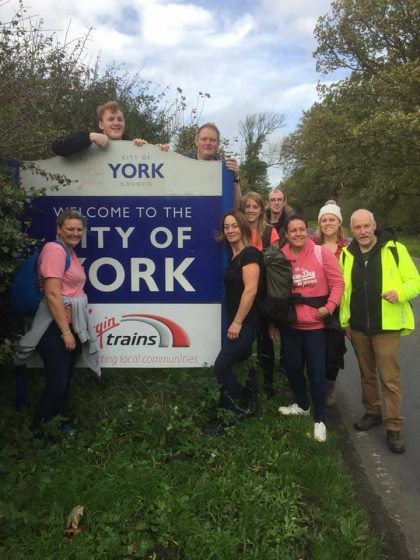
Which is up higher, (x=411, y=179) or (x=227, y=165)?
(x=411, y=179)

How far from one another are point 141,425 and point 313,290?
1657mm

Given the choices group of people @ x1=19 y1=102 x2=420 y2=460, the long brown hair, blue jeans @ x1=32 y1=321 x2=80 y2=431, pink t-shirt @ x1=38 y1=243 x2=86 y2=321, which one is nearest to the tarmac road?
group of people @ x1=19 y1=102 x2=420 y2=460

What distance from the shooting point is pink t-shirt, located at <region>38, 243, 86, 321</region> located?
3369mm

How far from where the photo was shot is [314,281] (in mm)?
4023

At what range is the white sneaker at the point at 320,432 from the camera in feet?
12.7

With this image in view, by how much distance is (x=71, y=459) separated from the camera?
10.9 ft

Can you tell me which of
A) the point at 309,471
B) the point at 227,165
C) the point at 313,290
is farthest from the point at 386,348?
the point at 227,165

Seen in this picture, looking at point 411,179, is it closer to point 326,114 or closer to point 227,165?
point 326,114

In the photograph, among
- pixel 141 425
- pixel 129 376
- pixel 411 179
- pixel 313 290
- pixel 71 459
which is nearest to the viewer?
pixel 71 459

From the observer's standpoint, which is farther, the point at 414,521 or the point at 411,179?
the point at 411,179

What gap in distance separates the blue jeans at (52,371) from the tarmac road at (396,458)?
2.23 metres

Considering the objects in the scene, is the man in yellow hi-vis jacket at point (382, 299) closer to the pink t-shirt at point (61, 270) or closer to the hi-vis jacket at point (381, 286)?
the hi-vis jacket at point (381, 286)

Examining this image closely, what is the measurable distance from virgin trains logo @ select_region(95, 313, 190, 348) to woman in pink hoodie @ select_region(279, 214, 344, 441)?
2.92ft

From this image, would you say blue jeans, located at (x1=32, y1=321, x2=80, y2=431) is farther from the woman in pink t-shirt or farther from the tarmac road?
the tarmac road
